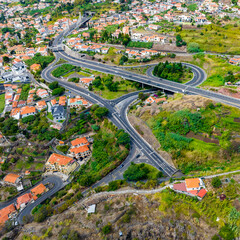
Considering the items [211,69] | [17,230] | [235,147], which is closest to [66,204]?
[17,230]

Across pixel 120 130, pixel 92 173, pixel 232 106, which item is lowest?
pixel 92 173

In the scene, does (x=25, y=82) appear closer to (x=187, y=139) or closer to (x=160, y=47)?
(x=160, y=47)

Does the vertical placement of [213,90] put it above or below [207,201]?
above

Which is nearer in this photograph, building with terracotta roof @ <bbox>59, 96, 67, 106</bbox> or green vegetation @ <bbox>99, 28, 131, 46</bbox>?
building with terracotta roof @ <bbox>59, 96, 67, 106</bbox>

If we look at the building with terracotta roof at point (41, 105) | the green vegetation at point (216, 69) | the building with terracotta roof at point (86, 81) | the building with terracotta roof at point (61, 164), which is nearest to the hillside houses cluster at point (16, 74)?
the building with terracotta roof at point (41, 105)

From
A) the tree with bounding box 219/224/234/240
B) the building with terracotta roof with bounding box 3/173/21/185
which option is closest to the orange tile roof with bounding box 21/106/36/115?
the building with terracotta roof with bounding box 3/173/21/185

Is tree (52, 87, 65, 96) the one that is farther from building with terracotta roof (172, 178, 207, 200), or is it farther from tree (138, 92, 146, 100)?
building with terracotta roof (172, 178, 207, 200)

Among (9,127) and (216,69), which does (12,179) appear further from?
(216,69)

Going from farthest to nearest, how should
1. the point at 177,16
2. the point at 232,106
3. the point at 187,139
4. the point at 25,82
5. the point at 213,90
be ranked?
the point at 177,16 < the point at 25,82 < the point at 213,90 < the point at 232,106 < the point at 187,139
